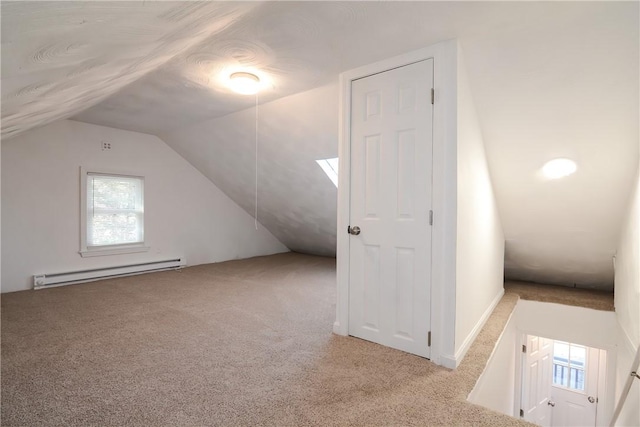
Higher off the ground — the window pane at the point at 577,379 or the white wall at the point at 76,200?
the white wall at the point at 76,200

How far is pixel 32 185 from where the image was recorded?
13.0ft

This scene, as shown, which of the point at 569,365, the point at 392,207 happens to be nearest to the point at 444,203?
the point at 392,207

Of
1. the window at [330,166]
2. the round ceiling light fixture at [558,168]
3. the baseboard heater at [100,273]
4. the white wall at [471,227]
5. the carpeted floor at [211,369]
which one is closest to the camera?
the carpeted floor at [211,369]

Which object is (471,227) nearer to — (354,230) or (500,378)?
(354,230)

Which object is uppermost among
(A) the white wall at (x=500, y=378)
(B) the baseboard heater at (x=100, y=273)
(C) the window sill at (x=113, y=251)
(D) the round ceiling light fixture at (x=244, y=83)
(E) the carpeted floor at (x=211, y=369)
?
(D) the round ceiling light fixture at (x=244, y=83)

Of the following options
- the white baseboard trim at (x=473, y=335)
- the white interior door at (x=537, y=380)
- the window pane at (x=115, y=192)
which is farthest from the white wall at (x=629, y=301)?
the window pane at (x=115, y=192)

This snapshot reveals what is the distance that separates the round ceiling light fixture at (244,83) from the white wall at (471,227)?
1.72 metres

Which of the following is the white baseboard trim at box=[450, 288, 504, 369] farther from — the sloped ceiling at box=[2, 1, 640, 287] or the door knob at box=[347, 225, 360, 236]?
the door knob at box=[347, 225, 360, 236]

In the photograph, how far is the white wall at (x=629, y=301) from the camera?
82.5 inches

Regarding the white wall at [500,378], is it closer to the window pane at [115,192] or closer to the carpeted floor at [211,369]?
the carpeted floor at [211,369]

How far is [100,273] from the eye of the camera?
14.8ft

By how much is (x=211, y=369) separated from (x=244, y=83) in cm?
238

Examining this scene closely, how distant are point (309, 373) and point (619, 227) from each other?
11.2 feet

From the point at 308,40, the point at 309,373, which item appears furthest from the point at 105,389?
the point at 308,40
